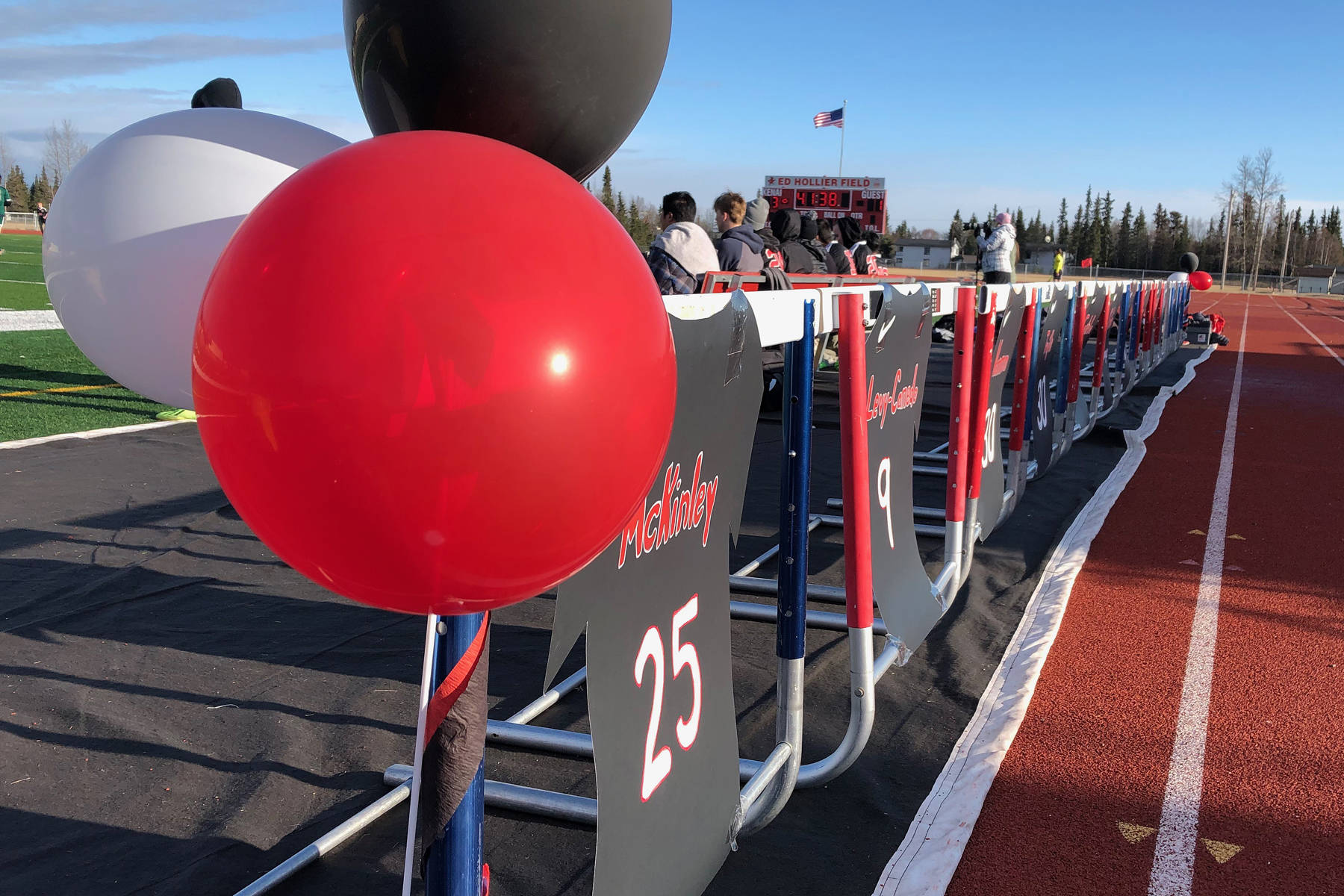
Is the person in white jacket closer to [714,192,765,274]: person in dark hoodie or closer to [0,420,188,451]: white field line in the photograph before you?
[714,192,765,274]: person in dark hoodie

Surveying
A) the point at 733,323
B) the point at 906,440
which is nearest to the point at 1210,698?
the point at 906,440

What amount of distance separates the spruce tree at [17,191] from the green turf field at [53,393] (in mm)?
80411

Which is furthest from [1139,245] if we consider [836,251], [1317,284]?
[836,251]

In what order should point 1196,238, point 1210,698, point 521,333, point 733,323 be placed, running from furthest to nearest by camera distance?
point 1196,238
point 1210,698
point 733,323
point 521,333

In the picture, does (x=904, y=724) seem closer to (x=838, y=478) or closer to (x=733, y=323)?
(x=733, y=323)

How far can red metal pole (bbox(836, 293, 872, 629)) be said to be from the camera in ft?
8.56

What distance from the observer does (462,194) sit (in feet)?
2.98

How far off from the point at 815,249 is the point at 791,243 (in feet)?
4.28

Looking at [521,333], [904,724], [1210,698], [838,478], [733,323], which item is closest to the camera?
[521,333]

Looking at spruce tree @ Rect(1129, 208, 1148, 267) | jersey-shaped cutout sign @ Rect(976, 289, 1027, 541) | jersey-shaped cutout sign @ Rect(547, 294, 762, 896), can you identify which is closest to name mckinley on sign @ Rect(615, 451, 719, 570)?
jersey-shaped cutout sign @ Rect(547, 294, 762, 896)

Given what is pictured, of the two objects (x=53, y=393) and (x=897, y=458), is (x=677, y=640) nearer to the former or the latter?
(x=897, y=458)

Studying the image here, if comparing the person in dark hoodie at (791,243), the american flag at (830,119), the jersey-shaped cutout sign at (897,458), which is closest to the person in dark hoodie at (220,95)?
the jersey-shaped cutout sign at (897,458)

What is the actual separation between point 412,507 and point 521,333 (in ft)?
0.61

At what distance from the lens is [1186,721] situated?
346cm
